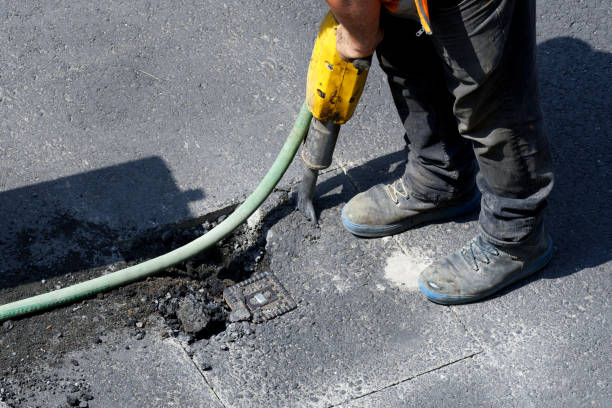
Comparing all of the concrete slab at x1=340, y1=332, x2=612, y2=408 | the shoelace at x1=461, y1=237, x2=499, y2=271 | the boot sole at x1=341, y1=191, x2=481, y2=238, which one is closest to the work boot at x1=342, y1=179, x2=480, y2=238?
the boot sole at x1=341, y1=191, x2=481, y2=238

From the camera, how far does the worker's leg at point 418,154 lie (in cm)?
262

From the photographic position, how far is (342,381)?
2545mm

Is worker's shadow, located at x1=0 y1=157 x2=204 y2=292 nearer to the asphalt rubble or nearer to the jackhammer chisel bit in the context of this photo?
the asphalt rubble

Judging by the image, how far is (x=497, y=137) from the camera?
2.40 metres

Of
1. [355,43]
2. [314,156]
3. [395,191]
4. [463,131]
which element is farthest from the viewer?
[395,191]

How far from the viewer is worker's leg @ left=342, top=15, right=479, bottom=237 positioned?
8.59 ft

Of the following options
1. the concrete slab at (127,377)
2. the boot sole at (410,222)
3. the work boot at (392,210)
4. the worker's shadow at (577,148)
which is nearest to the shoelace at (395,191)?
the work boot at (392,210)

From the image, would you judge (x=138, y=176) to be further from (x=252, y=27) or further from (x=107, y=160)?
(x=252, y=27)

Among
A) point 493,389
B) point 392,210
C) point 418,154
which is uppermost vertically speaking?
point 418,154

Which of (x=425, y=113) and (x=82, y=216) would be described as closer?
(x=425, y=113)

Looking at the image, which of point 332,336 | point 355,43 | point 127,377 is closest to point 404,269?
point 332,336

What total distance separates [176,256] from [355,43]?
1180mm

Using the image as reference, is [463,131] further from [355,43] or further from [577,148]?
[577,148]

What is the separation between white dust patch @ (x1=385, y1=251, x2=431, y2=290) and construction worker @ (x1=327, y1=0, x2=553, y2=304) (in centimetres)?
10
